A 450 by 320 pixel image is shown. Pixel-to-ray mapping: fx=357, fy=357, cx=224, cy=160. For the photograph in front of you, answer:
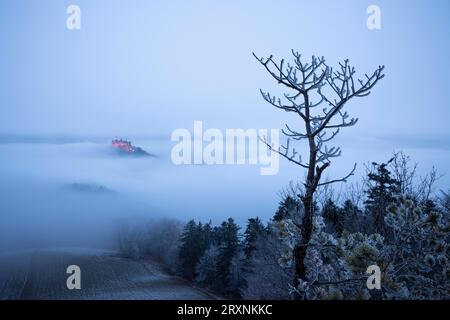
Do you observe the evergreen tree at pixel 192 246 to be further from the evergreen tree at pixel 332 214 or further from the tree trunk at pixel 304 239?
the tree trunk at pixel 304 239

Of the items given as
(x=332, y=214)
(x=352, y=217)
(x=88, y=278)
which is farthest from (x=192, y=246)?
(x=352, y=217)

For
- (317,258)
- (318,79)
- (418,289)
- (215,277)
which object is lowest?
(215,277)

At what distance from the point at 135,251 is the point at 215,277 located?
551 centimetres

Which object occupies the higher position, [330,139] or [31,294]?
[330,139]

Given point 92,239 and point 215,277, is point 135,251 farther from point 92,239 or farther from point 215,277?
point 215,277

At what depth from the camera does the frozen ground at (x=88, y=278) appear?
12.0m

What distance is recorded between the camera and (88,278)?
14.8m

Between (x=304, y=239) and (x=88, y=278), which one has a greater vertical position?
(x=304, y=239)

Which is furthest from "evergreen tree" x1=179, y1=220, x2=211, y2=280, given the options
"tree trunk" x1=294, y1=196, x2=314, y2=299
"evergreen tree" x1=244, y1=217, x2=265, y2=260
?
"tree trunk" x1=294, y1=196, x2=314, y2=299

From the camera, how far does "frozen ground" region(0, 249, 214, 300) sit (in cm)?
1199

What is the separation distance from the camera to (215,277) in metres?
19.3

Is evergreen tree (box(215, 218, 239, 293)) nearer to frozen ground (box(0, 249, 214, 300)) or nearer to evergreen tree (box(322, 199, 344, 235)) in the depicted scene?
frozen ground (box(0, 249, 214, 300))

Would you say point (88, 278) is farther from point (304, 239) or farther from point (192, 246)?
point (304, 239)
